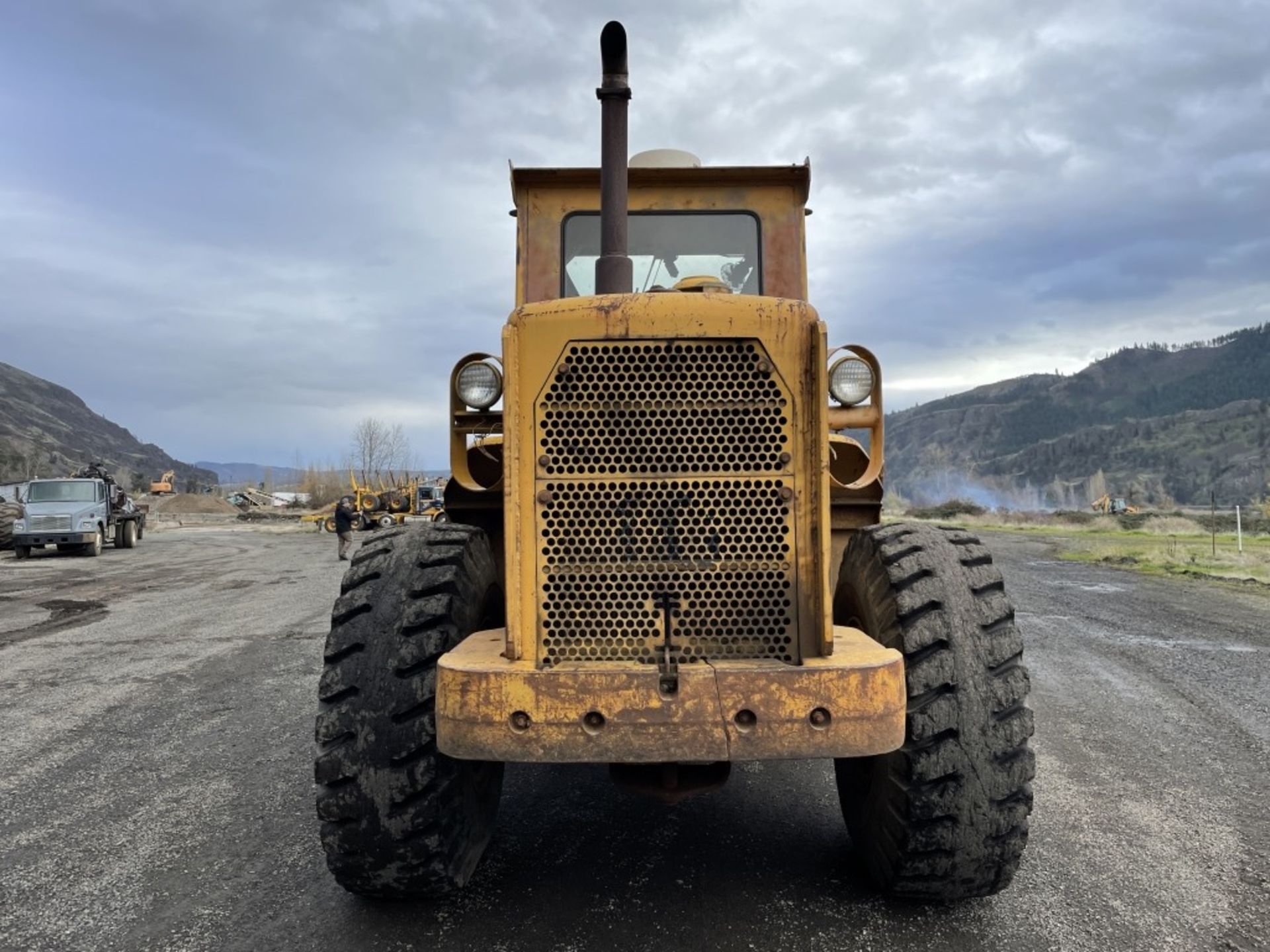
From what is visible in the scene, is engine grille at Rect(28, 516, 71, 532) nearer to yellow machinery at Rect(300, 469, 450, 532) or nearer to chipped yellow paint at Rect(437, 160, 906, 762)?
yellow machinery at Rect(300, 469, 450, 532)

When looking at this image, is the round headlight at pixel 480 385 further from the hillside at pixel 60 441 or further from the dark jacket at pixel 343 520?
the hillside at pixel 60 441

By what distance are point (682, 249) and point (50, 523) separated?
23.7 m

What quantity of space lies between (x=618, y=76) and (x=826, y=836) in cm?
332

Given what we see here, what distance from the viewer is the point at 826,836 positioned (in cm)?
368

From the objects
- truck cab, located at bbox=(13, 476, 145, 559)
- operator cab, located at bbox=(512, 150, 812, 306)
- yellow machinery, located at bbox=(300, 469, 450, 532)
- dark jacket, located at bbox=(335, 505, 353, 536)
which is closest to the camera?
operator cab, located at bbox=(512, 150, 812, 306)

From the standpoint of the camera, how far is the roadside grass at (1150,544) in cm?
1645

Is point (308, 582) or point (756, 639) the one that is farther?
point (308, 582)

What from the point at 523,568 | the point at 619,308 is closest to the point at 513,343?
the point at 619,308

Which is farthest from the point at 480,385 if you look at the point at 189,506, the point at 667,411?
the point at 189,506

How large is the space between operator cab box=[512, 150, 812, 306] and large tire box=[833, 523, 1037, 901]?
200 centimetres

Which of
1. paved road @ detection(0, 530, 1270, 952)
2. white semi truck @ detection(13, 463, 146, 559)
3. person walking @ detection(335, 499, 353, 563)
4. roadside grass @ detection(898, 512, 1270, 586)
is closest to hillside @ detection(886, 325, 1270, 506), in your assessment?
roadside grass @ detection(898, 512, 1270, 586)

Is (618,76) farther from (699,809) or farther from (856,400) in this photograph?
(699,809)

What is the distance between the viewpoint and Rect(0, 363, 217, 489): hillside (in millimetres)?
64438

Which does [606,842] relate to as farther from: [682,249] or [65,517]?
[65,517]
